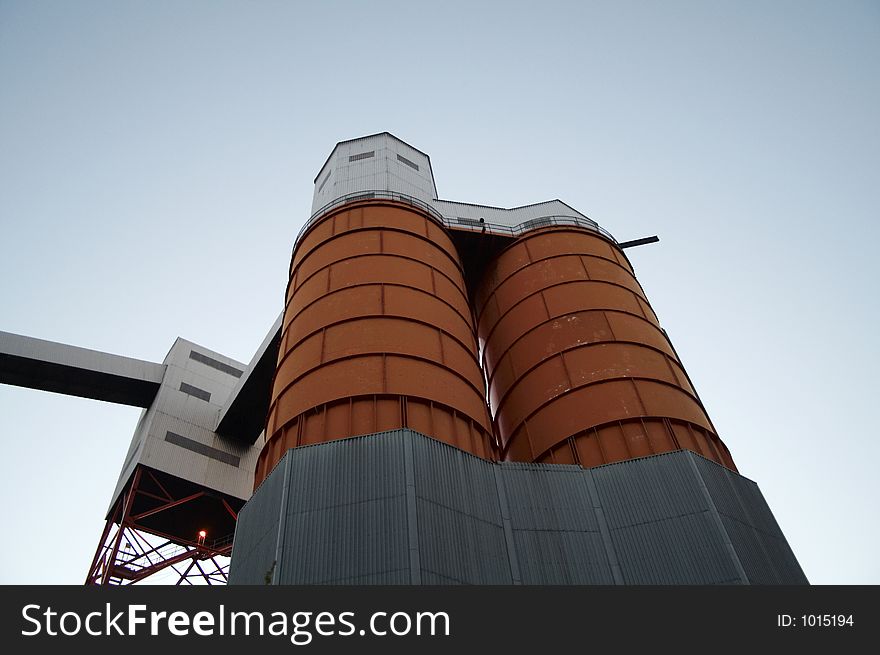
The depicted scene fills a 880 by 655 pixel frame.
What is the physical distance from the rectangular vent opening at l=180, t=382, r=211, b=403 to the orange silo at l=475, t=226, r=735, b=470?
14296mm

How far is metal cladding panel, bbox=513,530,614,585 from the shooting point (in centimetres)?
1188

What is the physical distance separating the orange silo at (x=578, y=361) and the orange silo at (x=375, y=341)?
1.94 meters

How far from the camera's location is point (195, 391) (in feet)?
93.0

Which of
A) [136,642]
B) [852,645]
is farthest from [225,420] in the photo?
[852,645]

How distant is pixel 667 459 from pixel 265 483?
8.83 metres

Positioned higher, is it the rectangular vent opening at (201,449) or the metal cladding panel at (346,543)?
the rectangular vent opening at (201,449)

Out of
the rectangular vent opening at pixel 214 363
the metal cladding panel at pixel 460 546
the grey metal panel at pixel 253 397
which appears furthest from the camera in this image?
the rectangular vent opening at pixel 214 363

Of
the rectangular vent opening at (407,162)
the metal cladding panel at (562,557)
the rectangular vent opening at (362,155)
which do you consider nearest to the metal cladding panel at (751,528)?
the metal cladding panel at (562,557)

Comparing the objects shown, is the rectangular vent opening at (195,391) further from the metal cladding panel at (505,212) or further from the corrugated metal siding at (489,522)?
the corrugated metal siding at (489,522)

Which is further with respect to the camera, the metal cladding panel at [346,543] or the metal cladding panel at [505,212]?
the metal cladding panel at [505,212]

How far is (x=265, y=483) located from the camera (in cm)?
1303

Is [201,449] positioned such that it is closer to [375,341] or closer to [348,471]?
[375,341]

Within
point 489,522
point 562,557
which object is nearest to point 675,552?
point 562,557

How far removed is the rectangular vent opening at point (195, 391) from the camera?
92.3 ft
